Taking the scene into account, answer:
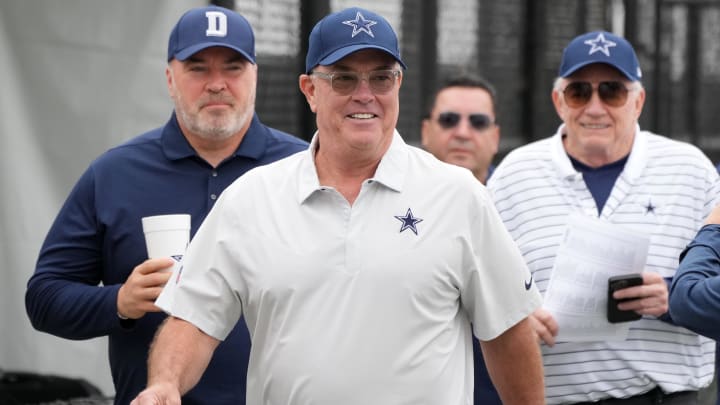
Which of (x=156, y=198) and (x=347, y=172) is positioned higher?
(x=347, y=172)

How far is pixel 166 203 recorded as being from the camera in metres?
4.24

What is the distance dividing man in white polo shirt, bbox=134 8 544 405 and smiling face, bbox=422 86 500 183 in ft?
8.78

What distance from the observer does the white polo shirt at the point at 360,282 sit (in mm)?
3359

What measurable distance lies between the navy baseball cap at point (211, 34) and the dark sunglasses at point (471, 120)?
2074mm

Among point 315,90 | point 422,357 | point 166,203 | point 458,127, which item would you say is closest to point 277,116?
point 458,127

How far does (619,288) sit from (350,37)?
4.94ft

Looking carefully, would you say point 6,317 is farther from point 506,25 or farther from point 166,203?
point 506,25

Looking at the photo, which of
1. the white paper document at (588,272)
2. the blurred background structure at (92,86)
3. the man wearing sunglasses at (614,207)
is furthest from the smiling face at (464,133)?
the white paper document at (588,272)

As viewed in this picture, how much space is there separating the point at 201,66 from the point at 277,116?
1885 mm

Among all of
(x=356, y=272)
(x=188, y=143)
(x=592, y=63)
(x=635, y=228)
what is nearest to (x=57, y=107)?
(x=188, y=143)

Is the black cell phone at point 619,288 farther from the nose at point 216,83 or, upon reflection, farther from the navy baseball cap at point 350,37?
the nose at point 216,83

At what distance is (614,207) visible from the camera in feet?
15.5

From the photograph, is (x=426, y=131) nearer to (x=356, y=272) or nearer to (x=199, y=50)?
(x=199, y=50)

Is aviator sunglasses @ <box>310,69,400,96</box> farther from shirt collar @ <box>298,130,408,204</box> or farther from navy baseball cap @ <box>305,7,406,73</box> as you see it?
shirt collar @ <box>298,130,408,204</box>
